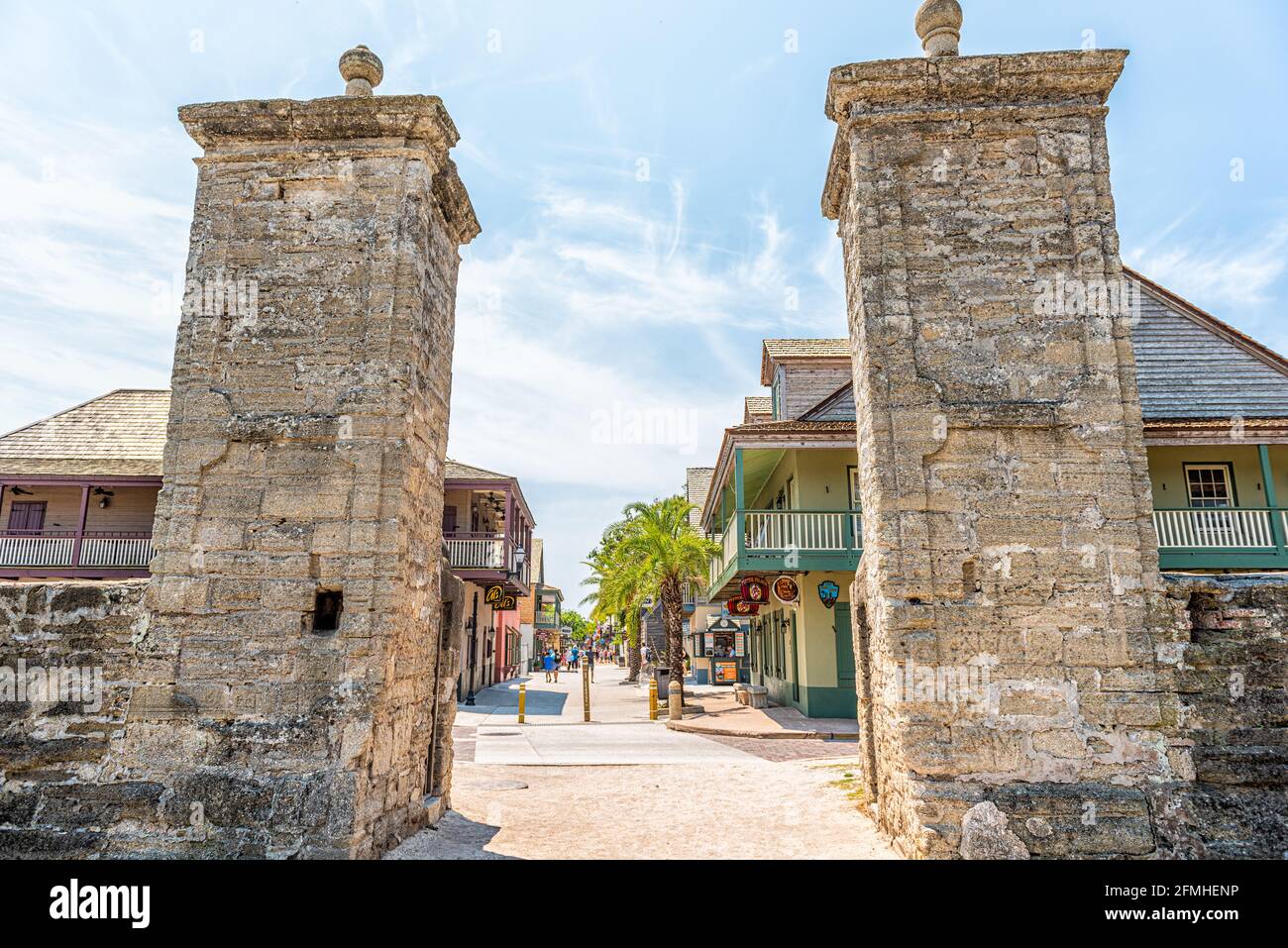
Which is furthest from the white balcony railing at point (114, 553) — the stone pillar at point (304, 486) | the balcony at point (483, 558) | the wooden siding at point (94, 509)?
the stone pillar at point (304, 486)

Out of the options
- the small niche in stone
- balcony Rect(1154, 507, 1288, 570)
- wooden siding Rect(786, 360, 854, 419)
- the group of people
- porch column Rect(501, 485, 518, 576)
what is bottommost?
the group of people

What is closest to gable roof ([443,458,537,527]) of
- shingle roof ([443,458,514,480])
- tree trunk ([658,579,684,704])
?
shingle roof ([443,458,514,480])

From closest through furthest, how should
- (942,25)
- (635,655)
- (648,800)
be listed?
(942,25), (648,800), (635,655)

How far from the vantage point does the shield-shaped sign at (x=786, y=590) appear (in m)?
16.5

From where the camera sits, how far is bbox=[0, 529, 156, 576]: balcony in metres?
19.2

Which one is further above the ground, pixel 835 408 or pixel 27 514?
pixel 835 408

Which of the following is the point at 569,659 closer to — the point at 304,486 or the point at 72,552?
the point at 72,552

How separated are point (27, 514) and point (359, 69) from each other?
20.4 m

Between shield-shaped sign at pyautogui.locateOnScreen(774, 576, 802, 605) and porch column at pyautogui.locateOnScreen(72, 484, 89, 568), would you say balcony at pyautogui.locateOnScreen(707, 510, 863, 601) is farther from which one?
porch column at pyautogui.locateOnScreen(72, 484, 89, 568)

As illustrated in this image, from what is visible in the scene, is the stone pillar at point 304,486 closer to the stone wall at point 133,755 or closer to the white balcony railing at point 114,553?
the stone wall at point 133,755

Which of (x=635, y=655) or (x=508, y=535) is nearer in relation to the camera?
(x=508, y=535)

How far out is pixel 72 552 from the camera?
19.3m

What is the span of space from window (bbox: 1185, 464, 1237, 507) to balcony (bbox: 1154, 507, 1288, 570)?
853 millimetres

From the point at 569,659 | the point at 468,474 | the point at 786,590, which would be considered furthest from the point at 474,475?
the point at 569,659
